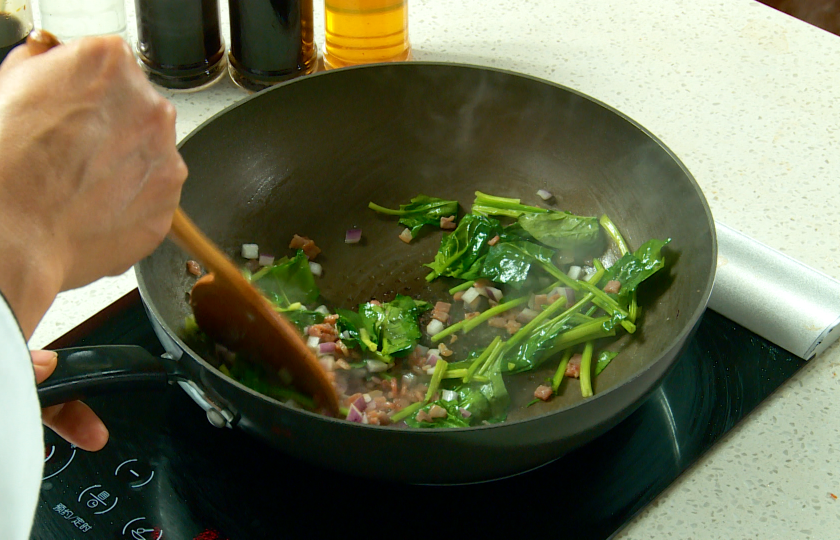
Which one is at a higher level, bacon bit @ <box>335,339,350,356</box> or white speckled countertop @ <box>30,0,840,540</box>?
white speckled countertop @ <box>30,0,840,540</box>

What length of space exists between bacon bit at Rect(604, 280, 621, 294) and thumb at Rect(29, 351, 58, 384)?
624mm

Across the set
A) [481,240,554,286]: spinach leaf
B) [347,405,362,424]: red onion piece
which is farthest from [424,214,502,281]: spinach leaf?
[347,405,362,424]: red onion piece

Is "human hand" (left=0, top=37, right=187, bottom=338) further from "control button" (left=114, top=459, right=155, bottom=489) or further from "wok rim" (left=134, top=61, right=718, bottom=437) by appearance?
"control button" (left=114, top=459, right=155, bottom=489)

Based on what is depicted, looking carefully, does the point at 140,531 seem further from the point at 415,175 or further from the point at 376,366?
the point at 415,175

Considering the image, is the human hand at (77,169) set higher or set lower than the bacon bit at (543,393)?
higher

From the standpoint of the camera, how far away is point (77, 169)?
1.79ft

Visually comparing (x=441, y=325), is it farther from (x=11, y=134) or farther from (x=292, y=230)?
(x=11, y=134)

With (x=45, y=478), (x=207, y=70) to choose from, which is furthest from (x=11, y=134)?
(x=207, y=70)

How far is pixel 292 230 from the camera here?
3.54 ft

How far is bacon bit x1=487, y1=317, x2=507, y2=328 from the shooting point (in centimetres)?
101

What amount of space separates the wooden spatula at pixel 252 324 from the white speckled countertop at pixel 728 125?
0.22 meters

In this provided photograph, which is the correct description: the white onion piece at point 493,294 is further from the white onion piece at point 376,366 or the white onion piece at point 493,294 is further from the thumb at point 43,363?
the thumb at point 43,363

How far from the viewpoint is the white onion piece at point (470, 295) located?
1030 millimetres

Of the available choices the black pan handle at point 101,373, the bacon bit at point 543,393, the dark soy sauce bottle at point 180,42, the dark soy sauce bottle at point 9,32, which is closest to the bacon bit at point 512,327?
the bacon bit at point 543,393
